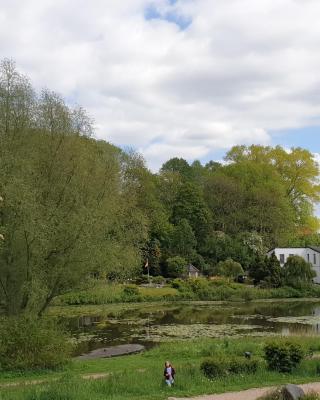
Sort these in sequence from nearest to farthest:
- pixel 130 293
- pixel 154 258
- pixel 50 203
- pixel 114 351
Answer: pixel 50 203, pixel 114 351, pixel 130 293, pixel 154 258

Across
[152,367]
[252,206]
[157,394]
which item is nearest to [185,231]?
[252,206]

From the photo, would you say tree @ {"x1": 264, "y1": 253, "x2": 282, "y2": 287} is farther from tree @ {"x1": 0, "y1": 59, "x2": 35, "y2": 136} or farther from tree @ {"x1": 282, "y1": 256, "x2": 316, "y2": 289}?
tree @ {"x1": 0, "y1": 59, "x2": 35, "y2": 136}

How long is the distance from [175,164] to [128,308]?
4474 centimetres

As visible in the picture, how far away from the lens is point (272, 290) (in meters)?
54.4

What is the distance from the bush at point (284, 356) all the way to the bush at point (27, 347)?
7.54 meters

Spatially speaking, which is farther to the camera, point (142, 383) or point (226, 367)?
point (226, 367)

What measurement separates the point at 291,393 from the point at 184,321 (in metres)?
26.6

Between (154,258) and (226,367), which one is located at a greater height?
(154,258)

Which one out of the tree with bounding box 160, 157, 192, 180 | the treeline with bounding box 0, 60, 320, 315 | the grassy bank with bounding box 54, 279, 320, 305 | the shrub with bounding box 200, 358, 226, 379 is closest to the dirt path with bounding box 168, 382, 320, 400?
the shrub with bounding box 200, 358, 226, 379

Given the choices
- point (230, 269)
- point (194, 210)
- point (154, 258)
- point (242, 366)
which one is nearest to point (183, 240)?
point (154, 258)

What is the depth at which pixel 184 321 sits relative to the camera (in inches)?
1486

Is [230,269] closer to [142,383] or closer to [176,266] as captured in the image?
[176,266]

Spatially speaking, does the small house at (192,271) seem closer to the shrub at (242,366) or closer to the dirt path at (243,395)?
the shrub at (242,366)

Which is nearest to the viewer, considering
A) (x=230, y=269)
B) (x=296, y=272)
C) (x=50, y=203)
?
(x=50, y=203)
